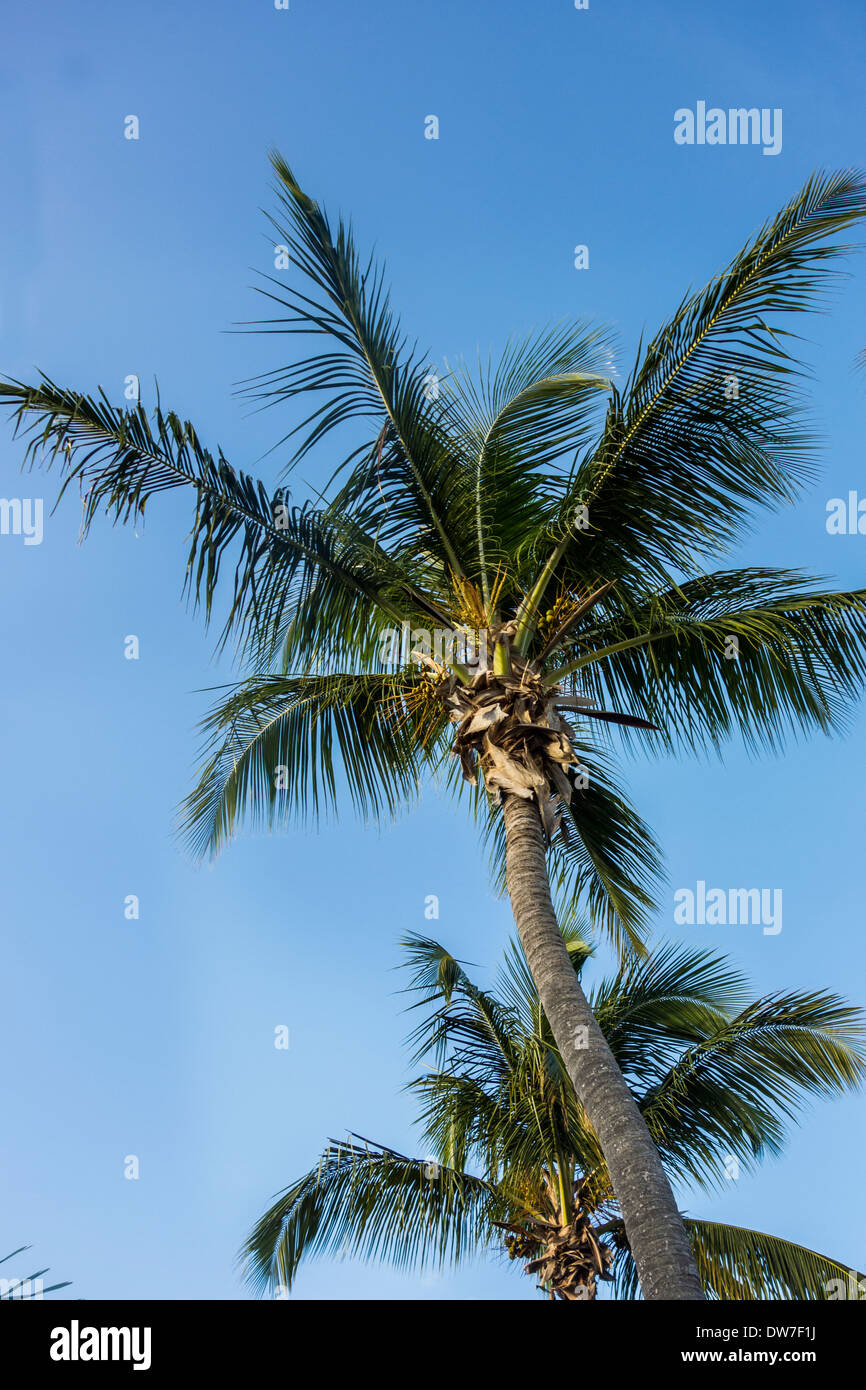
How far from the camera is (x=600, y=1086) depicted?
5.46m

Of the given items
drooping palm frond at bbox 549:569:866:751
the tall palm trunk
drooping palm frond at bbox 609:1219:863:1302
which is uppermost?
drooping palm frond at bbox 549:569:866:751

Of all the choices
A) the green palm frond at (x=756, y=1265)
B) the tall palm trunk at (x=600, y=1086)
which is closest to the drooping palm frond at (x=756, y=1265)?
the green palm frond at (x=756, y=1265)

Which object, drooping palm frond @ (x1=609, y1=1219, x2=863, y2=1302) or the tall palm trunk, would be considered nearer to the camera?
the tall palm trunk

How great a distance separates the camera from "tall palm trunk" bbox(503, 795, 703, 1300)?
15.3 ft

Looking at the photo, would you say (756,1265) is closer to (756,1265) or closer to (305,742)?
(756,1265)

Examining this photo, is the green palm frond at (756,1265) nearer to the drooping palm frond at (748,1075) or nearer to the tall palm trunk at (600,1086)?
the drooping palm frond at (748,1075)

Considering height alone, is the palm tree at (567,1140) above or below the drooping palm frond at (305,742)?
below

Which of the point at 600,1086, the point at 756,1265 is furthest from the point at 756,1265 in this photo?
the point at 600,1086

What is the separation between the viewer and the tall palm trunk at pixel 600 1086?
4660 mm

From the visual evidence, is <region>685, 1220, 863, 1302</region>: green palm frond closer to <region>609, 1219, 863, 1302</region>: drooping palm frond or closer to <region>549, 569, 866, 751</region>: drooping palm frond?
<region>609, 1219, 863, 1302</region>: drooping palm frond

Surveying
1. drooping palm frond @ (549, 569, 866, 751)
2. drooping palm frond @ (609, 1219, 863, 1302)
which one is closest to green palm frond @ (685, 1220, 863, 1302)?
drooping palm frond @ (609, 1219, 863, 1302)

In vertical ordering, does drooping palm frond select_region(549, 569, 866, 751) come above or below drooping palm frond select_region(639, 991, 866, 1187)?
above
